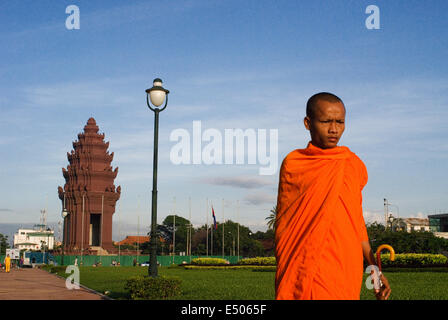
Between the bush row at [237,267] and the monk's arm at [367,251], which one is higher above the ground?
the monk's arm at [367,251]

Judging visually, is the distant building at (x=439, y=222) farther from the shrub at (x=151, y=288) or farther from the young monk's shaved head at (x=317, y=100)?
the young monk's shaved head at (x=317, y=100)

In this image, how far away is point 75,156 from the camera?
65.4 metres

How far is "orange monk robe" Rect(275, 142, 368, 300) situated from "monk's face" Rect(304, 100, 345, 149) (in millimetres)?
67

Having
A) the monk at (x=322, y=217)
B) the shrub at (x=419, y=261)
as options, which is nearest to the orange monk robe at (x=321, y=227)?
the monk at (x=322, y=217)

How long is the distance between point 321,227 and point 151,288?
9333mm

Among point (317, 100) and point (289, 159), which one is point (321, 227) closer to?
point (289, 159)

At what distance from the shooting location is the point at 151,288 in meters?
11.7

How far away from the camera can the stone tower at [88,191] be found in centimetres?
6341

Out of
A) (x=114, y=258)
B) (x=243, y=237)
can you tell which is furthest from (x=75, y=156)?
(x=243, y=237)

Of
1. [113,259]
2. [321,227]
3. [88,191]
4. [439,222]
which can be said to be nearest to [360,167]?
[321,227]

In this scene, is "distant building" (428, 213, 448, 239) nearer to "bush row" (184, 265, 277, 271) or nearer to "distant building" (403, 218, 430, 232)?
"distant building" (403, 218, 430, 232)
